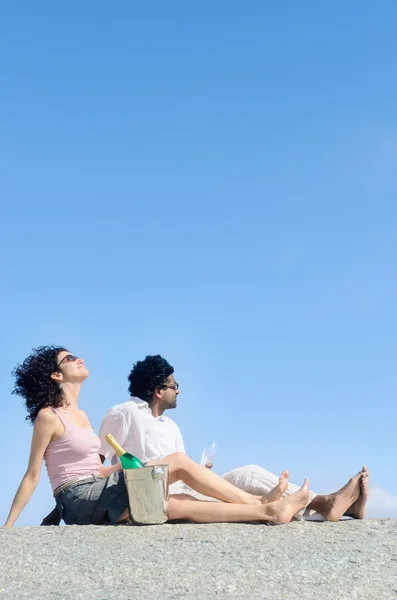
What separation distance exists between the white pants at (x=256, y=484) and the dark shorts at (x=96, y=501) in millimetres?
776

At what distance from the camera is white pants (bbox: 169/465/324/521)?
7801 millimetres

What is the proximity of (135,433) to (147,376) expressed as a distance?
31.6 inches

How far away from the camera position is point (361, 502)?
800 cm

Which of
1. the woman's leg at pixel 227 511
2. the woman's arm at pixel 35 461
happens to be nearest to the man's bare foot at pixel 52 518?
the woman's arm at pixel 35 461

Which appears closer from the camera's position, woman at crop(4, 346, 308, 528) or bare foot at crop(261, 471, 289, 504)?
woman at crop(4, 346, 308, 528)

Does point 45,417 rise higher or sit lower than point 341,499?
higher

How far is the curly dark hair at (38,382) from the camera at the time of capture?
24.7ft

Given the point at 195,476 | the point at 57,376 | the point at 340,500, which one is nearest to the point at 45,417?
the point at 57,376

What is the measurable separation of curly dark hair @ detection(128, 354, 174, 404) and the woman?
47.6 inches

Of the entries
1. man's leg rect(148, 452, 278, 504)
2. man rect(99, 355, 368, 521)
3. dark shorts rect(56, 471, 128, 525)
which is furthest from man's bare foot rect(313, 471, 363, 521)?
dark shorts rect(56, 471, 128, 525)

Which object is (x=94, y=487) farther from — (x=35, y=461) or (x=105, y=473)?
(x=35, y=461)

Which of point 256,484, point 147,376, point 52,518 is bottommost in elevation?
point 52,518

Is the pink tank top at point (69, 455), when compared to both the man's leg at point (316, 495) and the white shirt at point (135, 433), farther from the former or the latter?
the man's leg at point (316, 495)

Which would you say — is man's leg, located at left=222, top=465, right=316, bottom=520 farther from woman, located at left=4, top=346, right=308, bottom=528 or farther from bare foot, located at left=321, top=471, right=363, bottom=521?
woman, located at left=4, top=346, right=308, bottom=528
